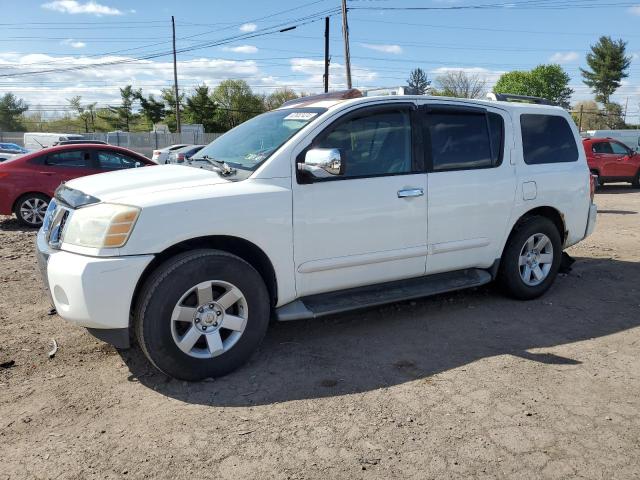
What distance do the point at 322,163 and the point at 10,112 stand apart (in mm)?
80224

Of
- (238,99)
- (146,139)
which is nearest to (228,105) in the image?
(238,99)

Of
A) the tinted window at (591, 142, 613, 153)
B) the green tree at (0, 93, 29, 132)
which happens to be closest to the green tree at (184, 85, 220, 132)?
the green tree at (0, 93, 29, 132)

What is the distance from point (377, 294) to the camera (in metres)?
4.31

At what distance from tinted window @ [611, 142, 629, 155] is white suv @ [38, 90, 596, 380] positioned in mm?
14686

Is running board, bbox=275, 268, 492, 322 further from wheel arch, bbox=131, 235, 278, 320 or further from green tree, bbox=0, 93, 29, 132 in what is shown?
green tree, bbox=0, 93, 29, 132

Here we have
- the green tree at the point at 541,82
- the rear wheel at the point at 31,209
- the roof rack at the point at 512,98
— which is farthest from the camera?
the green tree at the point at 541,82

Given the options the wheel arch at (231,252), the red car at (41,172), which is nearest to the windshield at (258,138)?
the wheel arch at (231,252)

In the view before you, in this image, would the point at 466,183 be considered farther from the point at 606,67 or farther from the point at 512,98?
the point at 606,67

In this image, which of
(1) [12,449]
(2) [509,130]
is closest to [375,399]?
(1) [12,449]

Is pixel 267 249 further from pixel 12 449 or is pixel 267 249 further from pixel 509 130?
pixel 509 130

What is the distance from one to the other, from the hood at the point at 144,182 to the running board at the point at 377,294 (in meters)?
1.05

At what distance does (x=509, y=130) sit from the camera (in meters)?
5.05

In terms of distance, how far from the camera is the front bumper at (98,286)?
10.5 ft

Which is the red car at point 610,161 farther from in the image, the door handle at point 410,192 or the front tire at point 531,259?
the door handle at point 410,192
